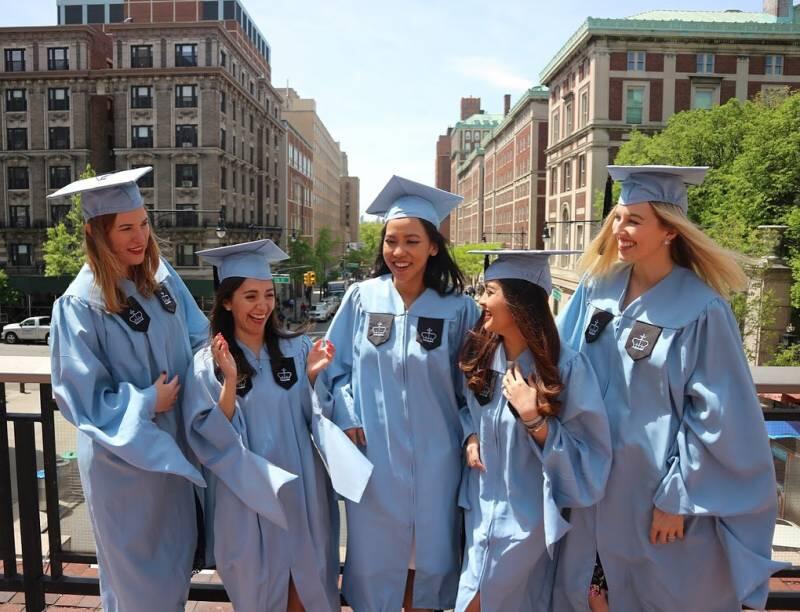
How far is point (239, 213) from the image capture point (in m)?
47.1

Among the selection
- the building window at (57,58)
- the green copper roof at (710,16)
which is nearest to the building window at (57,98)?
the building window at (57,58)

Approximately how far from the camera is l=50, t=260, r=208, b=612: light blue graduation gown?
2.99 meters

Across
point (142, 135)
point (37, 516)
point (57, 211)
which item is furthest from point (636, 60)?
point (37, 516)

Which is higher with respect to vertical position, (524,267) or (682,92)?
(682,92)

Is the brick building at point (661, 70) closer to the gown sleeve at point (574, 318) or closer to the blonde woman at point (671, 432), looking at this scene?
the gown sleeve at point (574, 318)

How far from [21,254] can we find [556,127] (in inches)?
1591

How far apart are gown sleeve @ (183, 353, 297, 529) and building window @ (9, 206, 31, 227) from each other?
46.7 m

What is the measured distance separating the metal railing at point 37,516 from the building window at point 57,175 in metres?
44.9

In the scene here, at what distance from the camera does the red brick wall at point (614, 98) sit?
42875 millimetres

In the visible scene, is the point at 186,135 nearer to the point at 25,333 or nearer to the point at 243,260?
the point at 25,333

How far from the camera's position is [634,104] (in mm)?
43281

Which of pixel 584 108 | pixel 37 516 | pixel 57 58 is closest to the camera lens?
pixel 37 516

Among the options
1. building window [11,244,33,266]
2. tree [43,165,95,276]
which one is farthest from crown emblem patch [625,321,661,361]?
building window [11,244,33,266]

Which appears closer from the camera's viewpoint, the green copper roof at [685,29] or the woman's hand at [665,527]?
the woman's hand at [665,527]
